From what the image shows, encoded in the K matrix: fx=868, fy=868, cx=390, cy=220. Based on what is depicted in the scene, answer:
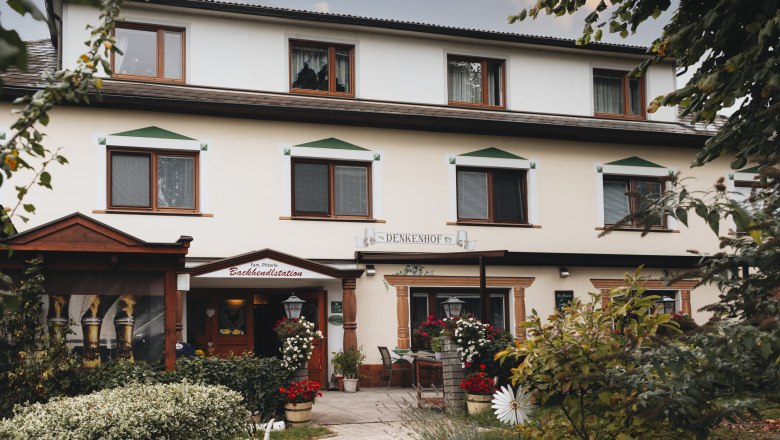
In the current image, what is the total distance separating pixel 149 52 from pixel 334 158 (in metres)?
4.18

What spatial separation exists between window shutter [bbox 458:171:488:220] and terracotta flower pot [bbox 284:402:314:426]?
766 cm

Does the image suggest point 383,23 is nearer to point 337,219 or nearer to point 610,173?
point 337,219

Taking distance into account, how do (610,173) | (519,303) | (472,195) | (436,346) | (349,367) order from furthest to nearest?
(610,173), (472,195), (519,303), (349,367), (436,346)

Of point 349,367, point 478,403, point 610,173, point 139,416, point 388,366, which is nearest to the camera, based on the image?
point 139,416

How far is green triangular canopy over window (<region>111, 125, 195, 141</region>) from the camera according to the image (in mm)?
16328

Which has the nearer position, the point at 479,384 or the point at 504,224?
the point at 479,384

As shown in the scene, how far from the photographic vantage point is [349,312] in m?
17.0

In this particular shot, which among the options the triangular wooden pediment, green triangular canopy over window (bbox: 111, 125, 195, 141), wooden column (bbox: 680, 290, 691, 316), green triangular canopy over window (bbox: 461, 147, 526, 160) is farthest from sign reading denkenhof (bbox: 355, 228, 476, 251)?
the triangular wooden pediment

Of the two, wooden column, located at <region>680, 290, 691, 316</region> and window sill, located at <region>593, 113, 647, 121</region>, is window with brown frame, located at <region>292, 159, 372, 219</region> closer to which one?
window sill, located at <region>593, 113, 647, 121</region>

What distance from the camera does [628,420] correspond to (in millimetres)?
5648

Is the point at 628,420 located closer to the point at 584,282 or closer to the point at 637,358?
the point at 637,358

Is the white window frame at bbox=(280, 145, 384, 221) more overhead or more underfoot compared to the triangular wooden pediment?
more overhead

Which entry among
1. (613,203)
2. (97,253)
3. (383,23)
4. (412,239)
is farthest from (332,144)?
(97,253)

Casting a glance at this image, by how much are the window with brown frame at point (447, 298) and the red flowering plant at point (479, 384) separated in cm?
534
